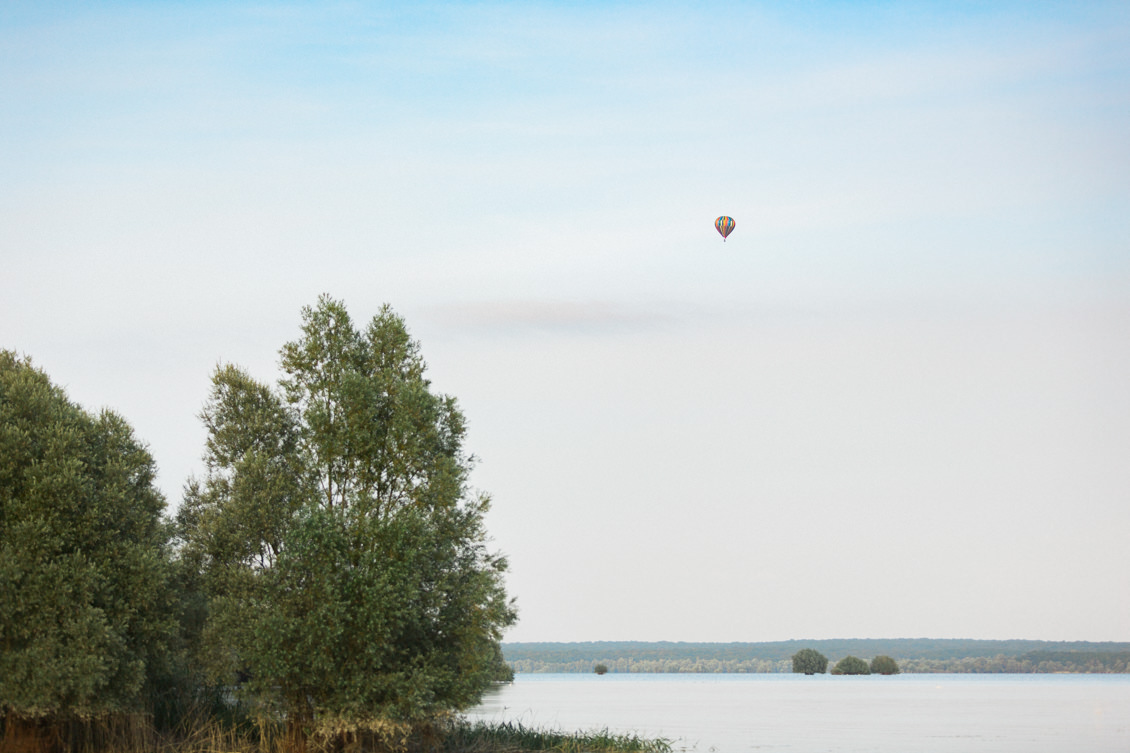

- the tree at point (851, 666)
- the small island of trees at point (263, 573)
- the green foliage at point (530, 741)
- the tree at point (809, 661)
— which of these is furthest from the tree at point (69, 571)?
the tree at point (809, 661)

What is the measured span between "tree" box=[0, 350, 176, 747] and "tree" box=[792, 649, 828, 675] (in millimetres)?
149801

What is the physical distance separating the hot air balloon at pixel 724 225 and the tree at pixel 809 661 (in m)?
120

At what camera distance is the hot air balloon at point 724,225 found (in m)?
57.0

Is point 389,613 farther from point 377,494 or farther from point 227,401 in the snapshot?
point 227,401

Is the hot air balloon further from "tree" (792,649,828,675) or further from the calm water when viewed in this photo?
"tree" (792,649,828,675)

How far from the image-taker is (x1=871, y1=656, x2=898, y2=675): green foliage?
154 meters

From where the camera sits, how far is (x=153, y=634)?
24.4m

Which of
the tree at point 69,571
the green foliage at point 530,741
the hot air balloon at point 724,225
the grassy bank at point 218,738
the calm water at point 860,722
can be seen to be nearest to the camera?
the tree at point 69,571

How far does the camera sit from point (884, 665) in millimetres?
155250

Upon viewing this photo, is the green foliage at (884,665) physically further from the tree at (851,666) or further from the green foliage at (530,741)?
the green foliage at (530,741)

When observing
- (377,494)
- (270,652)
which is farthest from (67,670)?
(377,494)

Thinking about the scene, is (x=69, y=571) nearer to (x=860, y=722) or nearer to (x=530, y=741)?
(x=530, y=741)

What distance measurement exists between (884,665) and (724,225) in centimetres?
11650

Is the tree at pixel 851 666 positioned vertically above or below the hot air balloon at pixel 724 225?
below
